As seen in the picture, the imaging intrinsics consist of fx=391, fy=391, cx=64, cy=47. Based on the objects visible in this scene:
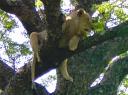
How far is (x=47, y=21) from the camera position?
19.9 feet

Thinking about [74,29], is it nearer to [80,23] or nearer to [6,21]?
[80,23]

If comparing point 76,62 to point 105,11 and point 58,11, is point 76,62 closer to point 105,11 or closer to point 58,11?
point 105,11

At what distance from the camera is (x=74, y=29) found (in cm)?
685

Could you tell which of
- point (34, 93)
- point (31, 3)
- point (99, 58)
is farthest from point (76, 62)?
point (31, 3)

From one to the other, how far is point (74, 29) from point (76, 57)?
2.07 metres

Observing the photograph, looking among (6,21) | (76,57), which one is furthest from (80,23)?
(6,21)

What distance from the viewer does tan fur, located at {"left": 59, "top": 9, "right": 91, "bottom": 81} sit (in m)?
6.60

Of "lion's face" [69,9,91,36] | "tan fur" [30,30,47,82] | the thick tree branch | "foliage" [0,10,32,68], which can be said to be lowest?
the thick tree branch

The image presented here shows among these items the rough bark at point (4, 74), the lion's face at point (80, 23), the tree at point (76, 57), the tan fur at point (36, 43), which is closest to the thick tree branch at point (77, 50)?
the tree at point (76, 57)

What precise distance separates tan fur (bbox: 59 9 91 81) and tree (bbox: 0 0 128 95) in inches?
5.4

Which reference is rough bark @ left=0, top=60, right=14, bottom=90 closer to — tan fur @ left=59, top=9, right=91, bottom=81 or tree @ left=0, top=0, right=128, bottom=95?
tree @ left=0, top=0, right=128, bottom=95

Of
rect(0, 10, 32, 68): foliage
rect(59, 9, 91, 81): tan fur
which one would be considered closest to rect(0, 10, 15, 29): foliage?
rect(0, 10, 32, 68): foliage

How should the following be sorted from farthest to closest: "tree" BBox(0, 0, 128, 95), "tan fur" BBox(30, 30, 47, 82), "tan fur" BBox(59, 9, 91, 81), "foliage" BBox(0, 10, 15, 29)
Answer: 1. "foliage" BBox(0, 10, 15, 29)
2. "tan fur" BBox(30, 30, 47, 82)
3. "tan fur" BBox(59, 9, 91, 81)
4. "tree" BBox(0, 0, 128, 95)

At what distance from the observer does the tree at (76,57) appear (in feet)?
20.8
